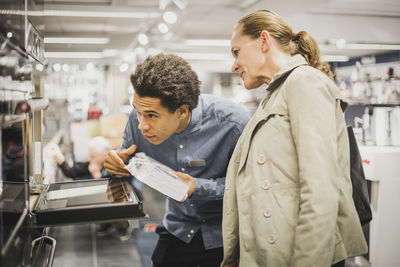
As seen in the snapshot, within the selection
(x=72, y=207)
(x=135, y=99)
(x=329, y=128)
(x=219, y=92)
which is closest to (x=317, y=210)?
(x=329, y=128)

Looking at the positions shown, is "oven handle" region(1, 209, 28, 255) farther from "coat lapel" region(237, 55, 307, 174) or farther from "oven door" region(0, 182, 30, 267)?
"coat lapel" region(237, 55, 307, 174)

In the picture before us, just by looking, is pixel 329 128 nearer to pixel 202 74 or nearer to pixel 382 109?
pixel 382 109

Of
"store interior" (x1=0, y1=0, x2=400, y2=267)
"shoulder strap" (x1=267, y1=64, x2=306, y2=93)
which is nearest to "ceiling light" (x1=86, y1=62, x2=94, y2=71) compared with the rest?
"store interior" (x1=0, y1=0, x2=400, y2=267)

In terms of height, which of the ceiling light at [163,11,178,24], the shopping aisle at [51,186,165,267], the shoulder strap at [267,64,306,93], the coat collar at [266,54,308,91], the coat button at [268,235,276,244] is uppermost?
the ceiling light at [163,11,178,24]

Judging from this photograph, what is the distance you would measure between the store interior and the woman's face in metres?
0.63

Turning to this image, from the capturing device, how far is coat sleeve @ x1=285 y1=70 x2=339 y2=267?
43.8 inches

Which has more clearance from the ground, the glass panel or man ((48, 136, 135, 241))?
the glass panel

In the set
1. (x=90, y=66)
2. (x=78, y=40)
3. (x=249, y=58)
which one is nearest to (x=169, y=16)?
(x=249, y=58)

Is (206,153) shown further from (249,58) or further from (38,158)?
(38,158)

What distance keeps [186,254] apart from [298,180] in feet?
2.60

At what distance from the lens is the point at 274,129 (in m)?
1.24

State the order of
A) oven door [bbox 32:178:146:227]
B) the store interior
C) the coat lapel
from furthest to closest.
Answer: the coat lapel < oven door [bbox 32:178:146:227] < the store interior

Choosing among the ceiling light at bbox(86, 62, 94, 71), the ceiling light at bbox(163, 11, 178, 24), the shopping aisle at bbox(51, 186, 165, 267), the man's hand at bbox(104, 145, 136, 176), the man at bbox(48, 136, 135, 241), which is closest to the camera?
the man's hand at bbox(104, 145, 136, 176)

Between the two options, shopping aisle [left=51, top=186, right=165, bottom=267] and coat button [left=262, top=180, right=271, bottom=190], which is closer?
coat button [left=262, top=180, right=271, bottom=190]
